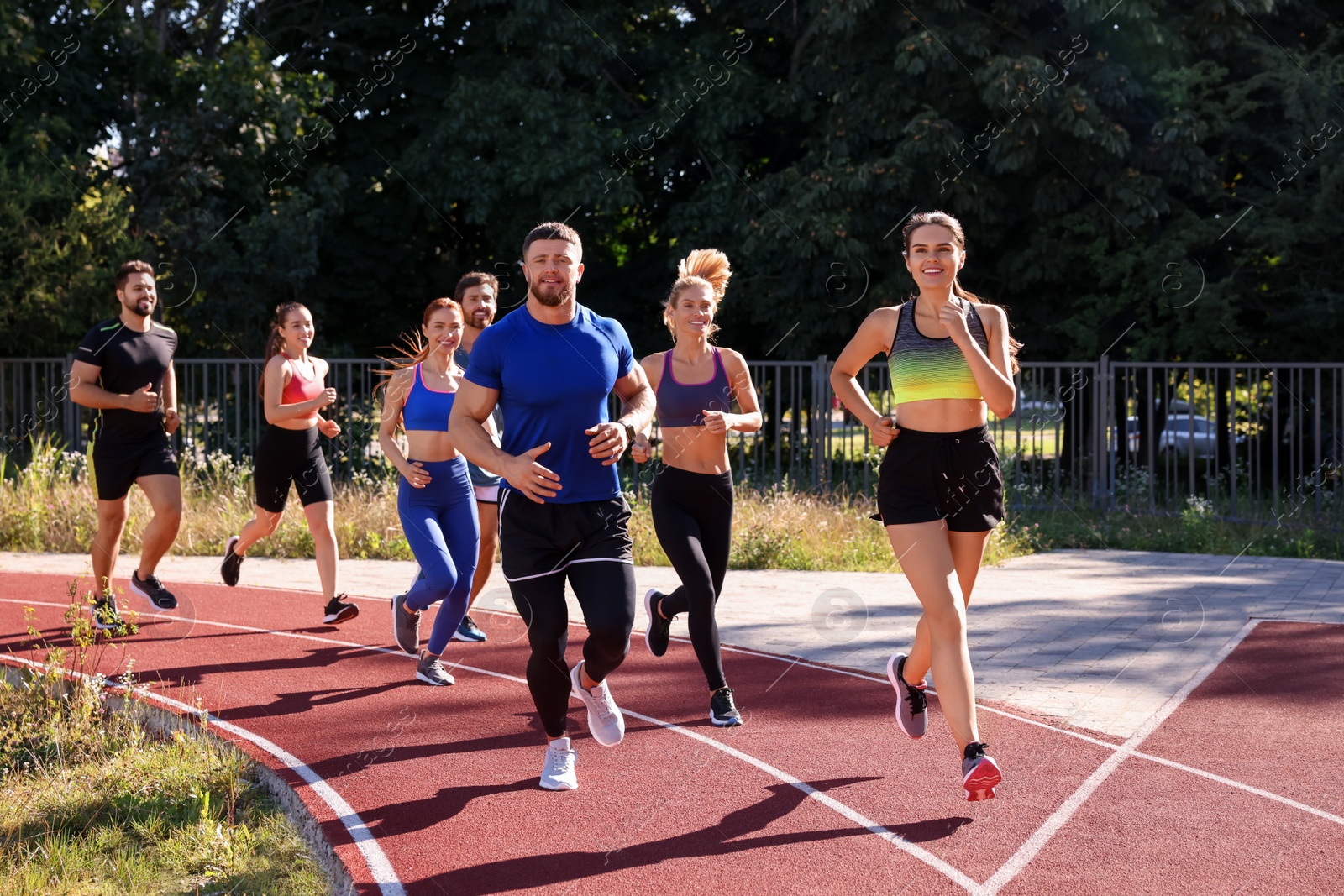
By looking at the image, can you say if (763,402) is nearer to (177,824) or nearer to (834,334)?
(834,334)

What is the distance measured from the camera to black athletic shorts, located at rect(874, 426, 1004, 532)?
5.09 metres

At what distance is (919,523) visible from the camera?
5.06 m

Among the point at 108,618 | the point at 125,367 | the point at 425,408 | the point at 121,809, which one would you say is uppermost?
the point at 125,367

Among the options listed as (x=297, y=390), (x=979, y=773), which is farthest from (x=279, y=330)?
(x=979, y=773)

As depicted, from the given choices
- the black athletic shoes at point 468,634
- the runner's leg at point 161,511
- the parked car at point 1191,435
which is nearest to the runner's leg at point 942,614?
the black athletic shoes at point 468,634

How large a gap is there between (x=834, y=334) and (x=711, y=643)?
14.7m

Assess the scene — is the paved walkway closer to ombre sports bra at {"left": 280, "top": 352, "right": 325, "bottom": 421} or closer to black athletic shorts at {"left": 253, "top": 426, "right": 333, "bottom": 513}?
black athletic shorts at {"left": 253, "top": 426, "right": 333, "bottom": 513}

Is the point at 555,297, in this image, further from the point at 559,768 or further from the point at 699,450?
the point at 559,768

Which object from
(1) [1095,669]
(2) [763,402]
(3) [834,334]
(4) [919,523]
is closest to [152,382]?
(4) [919,523]

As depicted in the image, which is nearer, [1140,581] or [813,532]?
[1140,581]

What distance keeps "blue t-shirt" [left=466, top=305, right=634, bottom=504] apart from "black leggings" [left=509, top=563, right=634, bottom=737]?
0.26 metres

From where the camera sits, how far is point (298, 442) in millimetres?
8562

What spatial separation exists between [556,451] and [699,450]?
1.53m

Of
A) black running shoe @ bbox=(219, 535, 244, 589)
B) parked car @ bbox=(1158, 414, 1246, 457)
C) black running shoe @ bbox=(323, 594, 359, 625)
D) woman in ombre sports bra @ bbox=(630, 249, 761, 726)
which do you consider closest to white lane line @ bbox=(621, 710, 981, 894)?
woman in ombre sports bra @ bbox=(630, 249, 761, 726)
